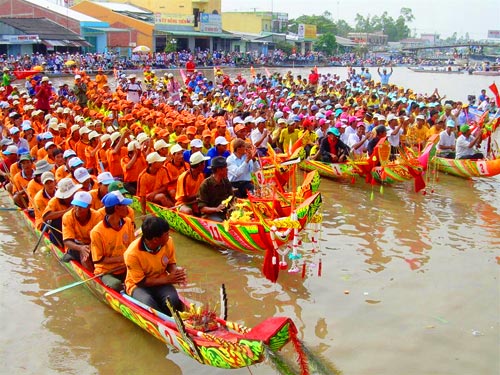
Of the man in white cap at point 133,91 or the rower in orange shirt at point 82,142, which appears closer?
the rower in orange shirt at point 82,142

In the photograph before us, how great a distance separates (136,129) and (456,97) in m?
25.7

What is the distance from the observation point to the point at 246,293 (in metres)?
7.45

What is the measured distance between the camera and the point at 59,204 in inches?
298

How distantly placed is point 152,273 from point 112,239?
2.41 ft

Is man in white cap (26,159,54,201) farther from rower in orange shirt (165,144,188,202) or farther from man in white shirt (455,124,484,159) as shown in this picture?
man in white shirt (455,124,484,159)

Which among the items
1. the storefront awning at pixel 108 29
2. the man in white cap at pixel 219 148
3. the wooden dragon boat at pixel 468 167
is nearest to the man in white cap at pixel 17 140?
the man in white cap at pixel 219 148

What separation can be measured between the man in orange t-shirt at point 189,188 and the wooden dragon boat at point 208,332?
2.42 metres

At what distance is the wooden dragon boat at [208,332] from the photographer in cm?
445

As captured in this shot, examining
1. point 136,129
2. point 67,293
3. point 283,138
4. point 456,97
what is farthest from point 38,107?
point 456,97

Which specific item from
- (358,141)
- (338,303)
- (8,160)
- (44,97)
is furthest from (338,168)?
(44,97)

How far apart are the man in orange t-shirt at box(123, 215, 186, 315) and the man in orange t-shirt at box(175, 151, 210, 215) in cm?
291

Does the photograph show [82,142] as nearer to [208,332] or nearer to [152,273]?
[152,273]

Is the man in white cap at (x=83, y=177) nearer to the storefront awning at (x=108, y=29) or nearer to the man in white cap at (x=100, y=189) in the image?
the man in white cap at (x=100, y=189)

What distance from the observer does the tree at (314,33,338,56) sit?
78.2m
